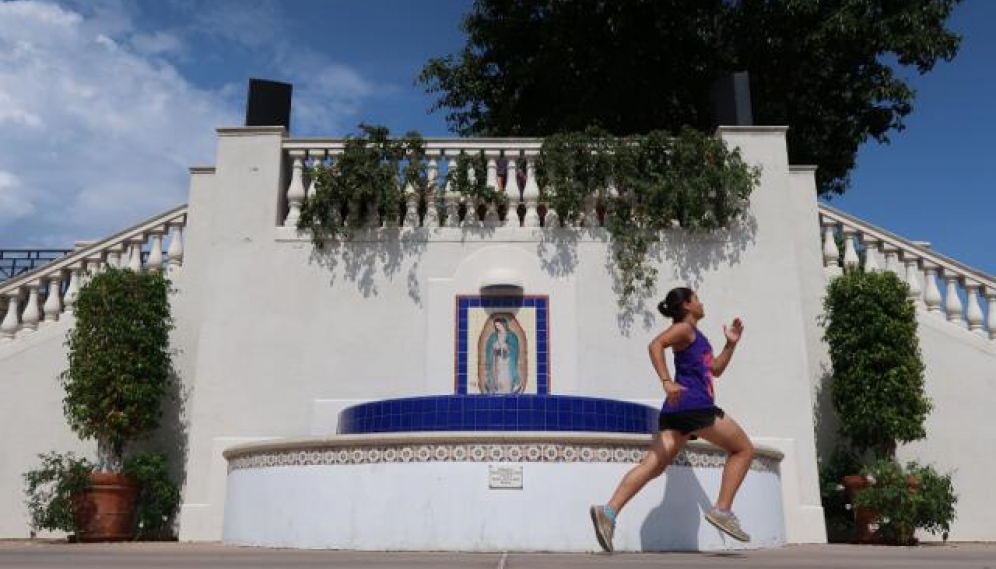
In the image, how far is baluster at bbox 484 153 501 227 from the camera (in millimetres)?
9898

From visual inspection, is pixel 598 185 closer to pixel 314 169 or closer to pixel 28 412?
pixel 314 169

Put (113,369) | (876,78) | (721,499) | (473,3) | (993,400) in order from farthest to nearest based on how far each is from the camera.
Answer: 1. (473,3)
2. (876,78)
3. (993,400)
4. (113,369)
5. (721,499)

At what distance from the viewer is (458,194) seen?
32.9ft

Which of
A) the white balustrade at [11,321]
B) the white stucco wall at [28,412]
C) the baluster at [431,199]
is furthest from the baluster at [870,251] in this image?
the white balustrade at [11,321]

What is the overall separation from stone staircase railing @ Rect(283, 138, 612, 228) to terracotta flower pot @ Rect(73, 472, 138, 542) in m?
3.35

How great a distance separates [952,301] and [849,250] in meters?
1.33

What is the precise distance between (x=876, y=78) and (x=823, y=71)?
990 mm

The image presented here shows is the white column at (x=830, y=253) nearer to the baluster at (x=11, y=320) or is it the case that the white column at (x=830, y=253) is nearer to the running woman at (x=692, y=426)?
the running woman at (x=692, y=426)

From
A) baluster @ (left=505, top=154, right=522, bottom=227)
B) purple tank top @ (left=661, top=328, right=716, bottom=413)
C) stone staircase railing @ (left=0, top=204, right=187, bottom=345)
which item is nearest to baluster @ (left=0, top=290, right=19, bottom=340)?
stone staircase railing @ (left=0, top=204, right=187, bottom=345)

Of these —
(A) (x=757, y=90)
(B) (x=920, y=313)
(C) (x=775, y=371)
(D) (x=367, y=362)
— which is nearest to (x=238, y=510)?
(D) (x=367, y=362)

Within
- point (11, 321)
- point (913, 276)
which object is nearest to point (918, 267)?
point (913, 276)

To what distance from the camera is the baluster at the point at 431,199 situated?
9922 mm

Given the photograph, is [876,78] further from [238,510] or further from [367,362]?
[238,510]

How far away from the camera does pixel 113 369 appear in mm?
9008
